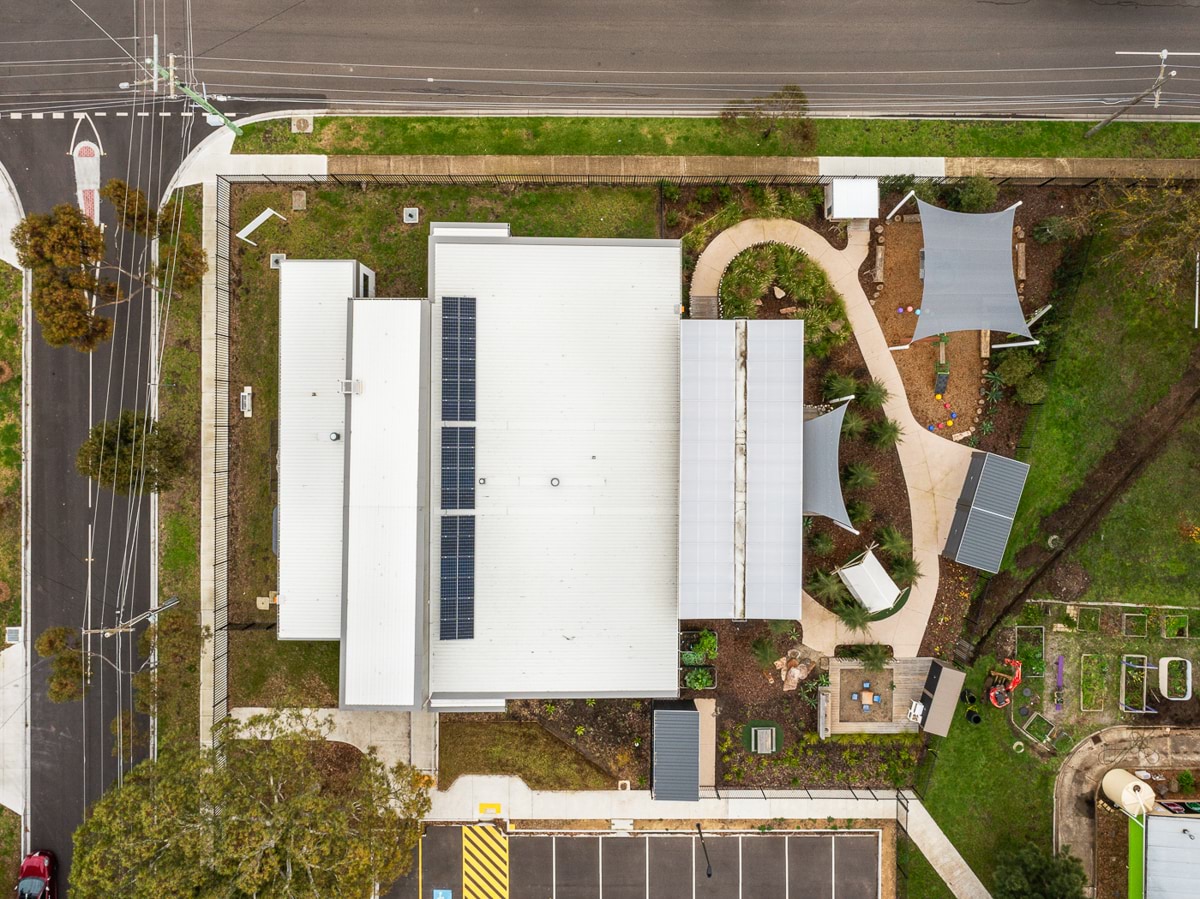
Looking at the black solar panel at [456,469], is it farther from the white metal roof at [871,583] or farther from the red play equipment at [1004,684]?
the red play equipment at [1004,684]

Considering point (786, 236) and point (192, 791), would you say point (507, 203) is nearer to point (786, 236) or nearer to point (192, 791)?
point (786, 236)

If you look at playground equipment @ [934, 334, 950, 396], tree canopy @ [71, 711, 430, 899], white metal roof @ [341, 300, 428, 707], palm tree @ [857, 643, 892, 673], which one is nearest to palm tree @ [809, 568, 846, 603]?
palm tree @ [857, 643, 892, 673]

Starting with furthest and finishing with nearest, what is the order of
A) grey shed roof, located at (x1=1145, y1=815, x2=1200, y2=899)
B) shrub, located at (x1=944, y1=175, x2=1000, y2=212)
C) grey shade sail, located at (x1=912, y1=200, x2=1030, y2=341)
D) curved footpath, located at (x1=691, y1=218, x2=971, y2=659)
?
1. curved footpath, located at (x1=691, y1=218, x2=971, y2=659)
2. shrub, located at (x1=944, y1=175, x2=1000, y2=212)
3. grey shade sail, located at (x1=912, y1=200, x2=1030, y2=341)
4. grey shed roof, located at (x1=1145, y1=815, x2=1200, y2=899)

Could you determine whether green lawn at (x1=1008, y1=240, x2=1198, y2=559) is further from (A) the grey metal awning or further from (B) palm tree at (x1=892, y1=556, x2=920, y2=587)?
(A) the grey metal awning

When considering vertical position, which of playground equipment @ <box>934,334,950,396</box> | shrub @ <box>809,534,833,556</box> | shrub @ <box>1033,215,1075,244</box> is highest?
shrub @ <box>1033,215,1075,244</box>

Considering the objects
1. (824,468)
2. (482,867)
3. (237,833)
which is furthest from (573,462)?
(482,867)

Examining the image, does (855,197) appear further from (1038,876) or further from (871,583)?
(1038,876)
